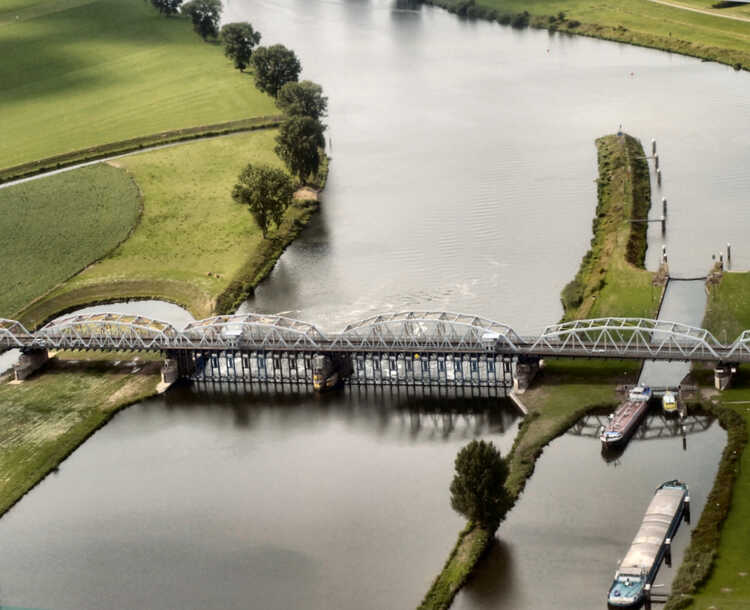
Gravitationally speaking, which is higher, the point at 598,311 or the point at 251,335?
the point at 598,311

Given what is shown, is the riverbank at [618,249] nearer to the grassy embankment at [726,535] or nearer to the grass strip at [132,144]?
the grassy embankment at [726,535]

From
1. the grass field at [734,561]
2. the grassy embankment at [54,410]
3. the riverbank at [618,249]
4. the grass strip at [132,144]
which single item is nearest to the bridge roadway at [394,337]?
the grassy embankment at [54,410]

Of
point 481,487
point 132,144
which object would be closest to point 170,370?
point 481,487

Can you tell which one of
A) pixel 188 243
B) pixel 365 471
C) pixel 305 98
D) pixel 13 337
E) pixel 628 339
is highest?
pixel 305 98

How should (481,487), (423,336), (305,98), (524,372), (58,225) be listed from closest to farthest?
(481,487) → (524,372) → (423,336) → (58,225) → (305,98)

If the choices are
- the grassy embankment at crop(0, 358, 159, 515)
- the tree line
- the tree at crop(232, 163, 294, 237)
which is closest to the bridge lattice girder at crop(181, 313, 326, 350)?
the grassy embankment at crop(0, 358, 159, 515)

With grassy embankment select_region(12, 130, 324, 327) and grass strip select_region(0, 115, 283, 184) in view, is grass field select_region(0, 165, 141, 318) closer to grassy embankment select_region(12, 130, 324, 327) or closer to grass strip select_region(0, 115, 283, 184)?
grassy embankment select_region(12, 130, 324, 327)

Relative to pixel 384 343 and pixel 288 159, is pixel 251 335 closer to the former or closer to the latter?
pixel 384 343
